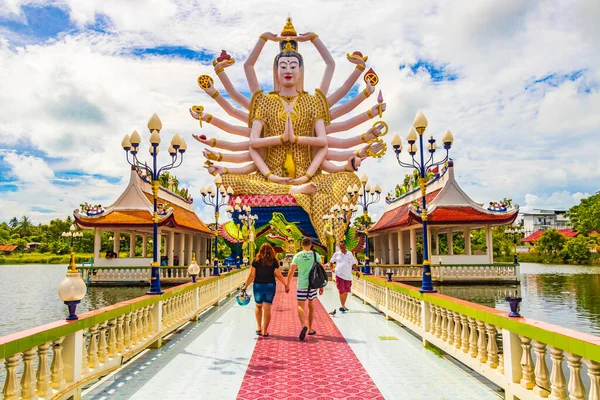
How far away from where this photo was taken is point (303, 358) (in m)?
6.36

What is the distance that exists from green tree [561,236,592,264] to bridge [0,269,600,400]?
46.5 metres

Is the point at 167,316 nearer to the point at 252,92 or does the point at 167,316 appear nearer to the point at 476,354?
the point at 476,354

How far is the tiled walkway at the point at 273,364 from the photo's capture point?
5.01m

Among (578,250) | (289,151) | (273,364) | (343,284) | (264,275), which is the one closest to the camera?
(273,364)

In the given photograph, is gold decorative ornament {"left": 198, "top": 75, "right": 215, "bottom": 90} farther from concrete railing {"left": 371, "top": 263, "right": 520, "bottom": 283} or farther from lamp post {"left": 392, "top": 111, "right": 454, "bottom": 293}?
lamp post {"left": 392, "top": 111, "right": 454, "bottom": 293}

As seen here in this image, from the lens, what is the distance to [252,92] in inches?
1350

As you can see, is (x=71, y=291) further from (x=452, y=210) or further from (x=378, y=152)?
(x=378, y=152)

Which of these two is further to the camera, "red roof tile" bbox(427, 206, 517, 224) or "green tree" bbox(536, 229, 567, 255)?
"green tree" bbox(536, 229, 567, 255)

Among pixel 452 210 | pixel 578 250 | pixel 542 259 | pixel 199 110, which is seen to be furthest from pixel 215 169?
pixel 542 259

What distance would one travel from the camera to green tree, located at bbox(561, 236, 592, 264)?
47531 mm

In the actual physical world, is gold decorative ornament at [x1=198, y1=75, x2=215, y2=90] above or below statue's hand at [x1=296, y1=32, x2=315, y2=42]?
below

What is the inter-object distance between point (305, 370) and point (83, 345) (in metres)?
2.51

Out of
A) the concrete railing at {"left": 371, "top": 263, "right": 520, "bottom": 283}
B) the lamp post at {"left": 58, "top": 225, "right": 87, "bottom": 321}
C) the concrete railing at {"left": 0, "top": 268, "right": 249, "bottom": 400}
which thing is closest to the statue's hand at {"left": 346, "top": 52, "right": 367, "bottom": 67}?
the concrete railing at {"left": 371, "top": 263, "right": 520, "bottom": 283}

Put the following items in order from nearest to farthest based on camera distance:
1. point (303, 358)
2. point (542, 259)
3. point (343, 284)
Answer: point (303, 358)
point (343, 284)
point (542, 259)
